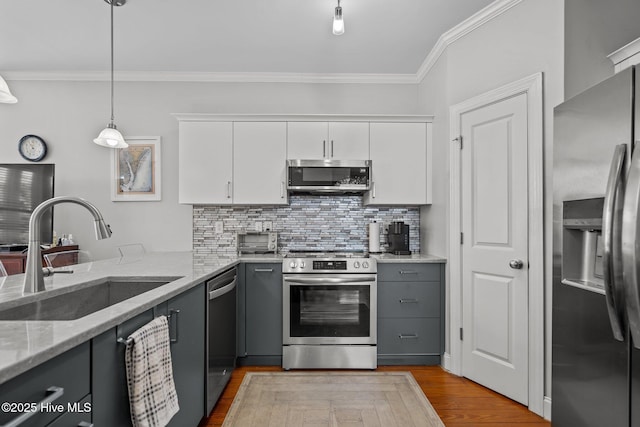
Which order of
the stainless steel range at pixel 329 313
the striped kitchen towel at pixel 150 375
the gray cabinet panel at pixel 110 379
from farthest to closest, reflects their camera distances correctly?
the stainless steel range at pixel 329 313 < the striped kitchen towel at pixel 150 375 < the gray cabinet panel at pixel 110 379

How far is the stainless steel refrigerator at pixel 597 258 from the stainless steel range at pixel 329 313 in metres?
1.44

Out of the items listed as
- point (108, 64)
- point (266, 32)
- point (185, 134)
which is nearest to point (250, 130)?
point (185, 134)

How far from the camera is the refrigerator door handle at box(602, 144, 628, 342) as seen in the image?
115 centimetres

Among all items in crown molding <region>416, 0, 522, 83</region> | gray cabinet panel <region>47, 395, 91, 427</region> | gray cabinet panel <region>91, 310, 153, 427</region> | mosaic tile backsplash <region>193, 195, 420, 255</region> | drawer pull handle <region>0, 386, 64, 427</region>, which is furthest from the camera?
mosaic tile backsplash <region>193, 195, 420, 255</region>

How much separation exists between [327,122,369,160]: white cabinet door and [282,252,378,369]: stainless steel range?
3.38 feet

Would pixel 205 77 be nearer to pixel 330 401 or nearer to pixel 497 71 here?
pixel 497 71

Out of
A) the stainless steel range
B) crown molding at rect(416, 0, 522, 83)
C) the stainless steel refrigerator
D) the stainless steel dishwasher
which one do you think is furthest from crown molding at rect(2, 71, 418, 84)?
the stainless steel refrigerator

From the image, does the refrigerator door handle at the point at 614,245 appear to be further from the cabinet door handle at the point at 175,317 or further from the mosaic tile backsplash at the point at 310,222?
the mosaic tile backsplash at the point at 310,222

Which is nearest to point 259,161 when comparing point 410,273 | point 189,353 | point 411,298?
point 410,273

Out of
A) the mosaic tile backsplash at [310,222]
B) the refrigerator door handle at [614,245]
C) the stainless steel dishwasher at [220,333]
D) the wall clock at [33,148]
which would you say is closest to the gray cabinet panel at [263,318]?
the stainless steel dishwasher at [220,333]

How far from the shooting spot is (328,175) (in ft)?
10.7

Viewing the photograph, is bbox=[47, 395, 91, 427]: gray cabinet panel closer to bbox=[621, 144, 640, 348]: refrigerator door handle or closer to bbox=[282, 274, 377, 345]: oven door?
bbox=[621, 144, 640, 348]: refrigerator door handle

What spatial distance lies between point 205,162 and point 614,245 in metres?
3.03

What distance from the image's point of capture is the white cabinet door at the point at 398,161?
10.9 feet
